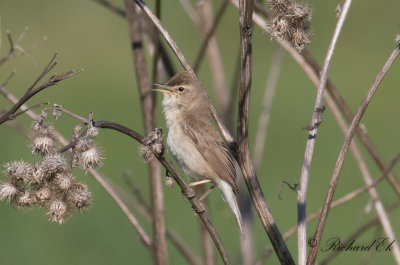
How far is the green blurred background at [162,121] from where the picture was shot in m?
7.03

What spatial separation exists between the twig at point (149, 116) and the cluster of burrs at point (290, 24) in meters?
0.84

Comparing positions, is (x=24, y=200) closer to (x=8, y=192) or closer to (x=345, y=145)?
(x=8, y=192)

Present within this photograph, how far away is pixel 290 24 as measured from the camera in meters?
2.43

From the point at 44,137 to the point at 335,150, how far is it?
24.0ft

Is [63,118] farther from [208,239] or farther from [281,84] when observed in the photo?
[208,239]

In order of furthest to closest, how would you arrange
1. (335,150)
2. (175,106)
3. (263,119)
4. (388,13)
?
(388,13), (335,150), (175,106), (263,119)

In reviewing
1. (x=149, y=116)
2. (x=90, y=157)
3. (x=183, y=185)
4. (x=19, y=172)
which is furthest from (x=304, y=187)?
(x=149, y=116)

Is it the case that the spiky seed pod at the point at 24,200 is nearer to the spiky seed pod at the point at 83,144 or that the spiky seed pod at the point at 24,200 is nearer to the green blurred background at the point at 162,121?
the spiky seed pod at the point at 83,144

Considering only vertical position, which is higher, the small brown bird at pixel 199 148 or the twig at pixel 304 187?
the small brown bird at pixel 199 148

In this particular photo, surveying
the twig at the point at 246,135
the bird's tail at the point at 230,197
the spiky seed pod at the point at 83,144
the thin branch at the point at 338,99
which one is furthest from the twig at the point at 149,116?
the bird's tail at the point at 230,197

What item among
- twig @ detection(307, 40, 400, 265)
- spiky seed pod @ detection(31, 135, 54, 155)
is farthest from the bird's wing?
spiky seed pod @ detection(31, 135, 54, 155)

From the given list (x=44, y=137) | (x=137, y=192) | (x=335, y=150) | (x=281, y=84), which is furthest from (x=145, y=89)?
(x=281, y=84)

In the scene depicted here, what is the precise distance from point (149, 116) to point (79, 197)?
988 millimetres

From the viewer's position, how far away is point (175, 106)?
433cm
